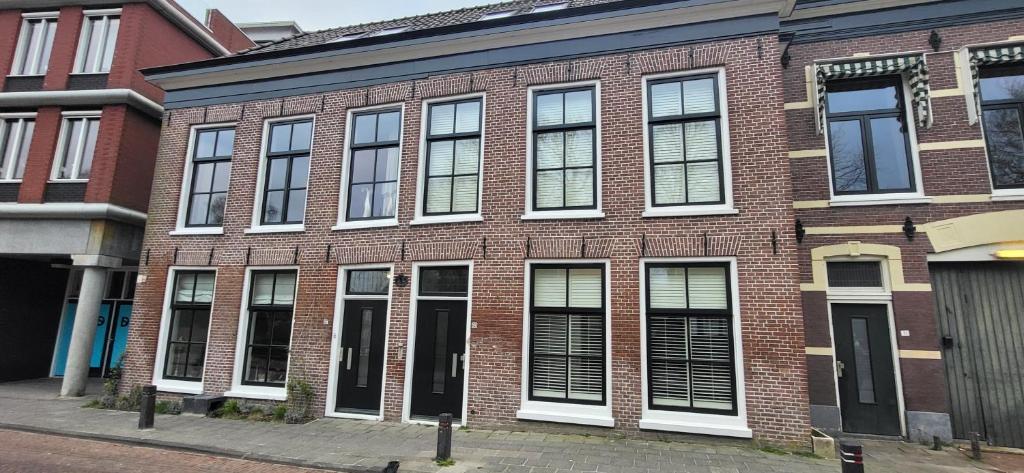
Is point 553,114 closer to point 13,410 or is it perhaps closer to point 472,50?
point 472,50

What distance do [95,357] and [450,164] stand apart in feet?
43.1

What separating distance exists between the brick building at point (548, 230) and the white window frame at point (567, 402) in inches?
1.3

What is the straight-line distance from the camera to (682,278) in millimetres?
7895

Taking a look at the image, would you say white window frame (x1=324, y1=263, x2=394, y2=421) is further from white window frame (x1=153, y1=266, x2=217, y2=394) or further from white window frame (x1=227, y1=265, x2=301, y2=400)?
white window frame (x1=153, y1=266, x2=217, y2=394)

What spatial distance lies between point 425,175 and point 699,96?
209 inches

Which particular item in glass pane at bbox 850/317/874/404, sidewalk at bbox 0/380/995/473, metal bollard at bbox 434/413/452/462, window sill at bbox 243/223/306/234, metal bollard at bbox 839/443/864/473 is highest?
window sill at bbox 243/223/306/234

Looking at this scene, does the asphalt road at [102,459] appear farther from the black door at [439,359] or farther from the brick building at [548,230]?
the black door at [439,359]

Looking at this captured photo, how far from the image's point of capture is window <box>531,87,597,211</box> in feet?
28.5

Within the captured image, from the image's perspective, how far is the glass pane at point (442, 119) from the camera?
31.7 ft

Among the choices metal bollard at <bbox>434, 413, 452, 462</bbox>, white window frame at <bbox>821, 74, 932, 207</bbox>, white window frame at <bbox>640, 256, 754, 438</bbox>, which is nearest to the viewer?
metal bollard at <bbox>434, 413, 452, 462</bbox>

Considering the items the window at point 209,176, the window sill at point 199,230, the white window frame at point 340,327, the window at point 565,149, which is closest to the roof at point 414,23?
the window at point 209,176

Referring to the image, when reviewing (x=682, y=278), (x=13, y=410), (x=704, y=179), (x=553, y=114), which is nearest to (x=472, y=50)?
(x=553, y=114)

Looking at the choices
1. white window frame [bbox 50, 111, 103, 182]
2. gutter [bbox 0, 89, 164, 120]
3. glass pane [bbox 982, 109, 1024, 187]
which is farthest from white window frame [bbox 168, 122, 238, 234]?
glass pane [bbox 982, 109, 1024, 187]

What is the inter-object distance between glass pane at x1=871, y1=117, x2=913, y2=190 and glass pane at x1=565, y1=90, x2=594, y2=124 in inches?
205
